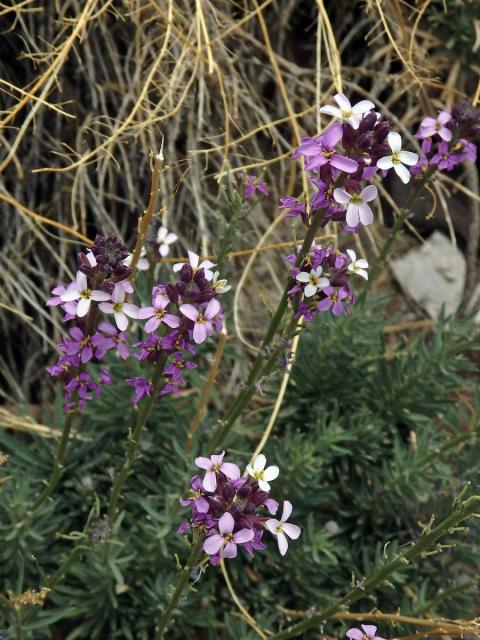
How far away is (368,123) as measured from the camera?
5.81 feet

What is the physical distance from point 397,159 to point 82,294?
76 centimetres

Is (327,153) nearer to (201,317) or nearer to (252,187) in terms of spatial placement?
(201,317)

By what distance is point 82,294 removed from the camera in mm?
1894

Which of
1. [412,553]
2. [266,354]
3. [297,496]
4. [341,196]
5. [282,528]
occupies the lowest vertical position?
[297,496]

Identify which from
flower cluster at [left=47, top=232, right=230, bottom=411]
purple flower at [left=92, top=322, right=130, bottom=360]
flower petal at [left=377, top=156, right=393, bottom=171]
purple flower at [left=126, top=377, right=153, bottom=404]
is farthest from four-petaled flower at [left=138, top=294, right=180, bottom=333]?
flower petal at [left=377, top=156, right=393, bottom=171]

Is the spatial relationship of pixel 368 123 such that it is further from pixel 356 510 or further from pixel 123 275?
pixel 356 510

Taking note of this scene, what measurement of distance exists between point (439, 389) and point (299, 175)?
132 centimetres

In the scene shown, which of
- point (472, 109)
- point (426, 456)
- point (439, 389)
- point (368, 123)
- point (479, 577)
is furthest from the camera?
point (439, 389)

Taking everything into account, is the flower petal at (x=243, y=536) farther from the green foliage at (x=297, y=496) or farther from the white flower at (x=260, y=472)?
the green foliage at (x=297, y=496)

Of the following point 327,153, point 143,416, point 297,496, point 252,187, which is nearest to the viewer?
point 327,153

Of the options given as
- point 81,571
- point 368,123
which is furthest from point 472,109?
point 81,571

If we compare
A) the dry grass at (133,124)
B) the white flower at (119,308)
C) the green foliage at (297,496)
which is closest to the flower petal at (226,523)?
the white flower at (119,308)

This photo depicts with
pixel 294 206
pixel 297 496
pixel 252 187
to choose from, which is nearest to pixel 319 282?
pixel 294 206

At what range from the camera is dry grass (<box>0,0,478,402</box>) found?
11.3 feet
